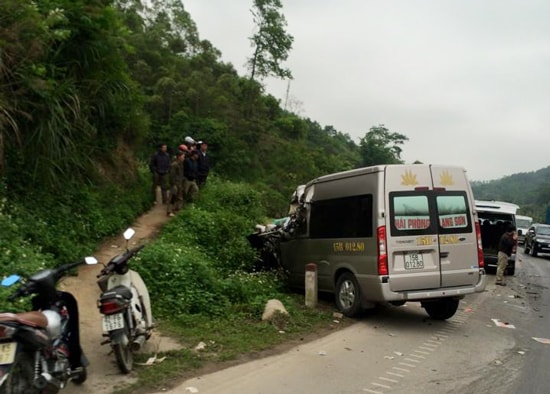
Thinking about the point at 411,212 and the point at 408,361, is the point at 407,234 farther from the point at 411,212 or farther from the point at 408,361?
the point at 408,361

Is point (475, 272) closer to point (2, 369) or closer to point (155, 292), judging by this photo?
point (155, 292)

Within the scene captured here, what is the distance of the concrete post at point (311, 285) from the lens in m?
9.09

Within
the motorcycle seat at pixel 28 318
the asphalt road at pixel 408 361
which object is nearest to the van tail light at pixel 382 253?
the asphalt road at pixel 408 361

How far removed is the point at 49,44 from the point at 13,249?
4681 millimetres

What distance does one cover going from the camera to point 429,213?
822 centimetres

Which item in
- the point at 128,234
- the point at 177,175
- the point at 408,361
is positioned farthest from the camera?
the point at 177,175

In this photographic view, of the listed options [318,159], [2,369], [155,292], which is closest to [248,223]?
[155,292]

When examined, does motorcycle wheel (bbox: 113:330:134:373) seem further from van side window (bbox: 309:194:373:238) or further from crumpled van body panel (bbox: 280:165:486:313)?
van side window (bbox: 309:194:373:238)

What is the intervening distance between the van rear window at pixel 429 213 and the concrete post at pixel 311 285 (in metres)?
1.79

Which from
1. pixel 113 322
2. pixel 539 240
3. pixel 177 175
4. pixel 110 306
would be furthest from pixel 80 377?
pixel 539 240

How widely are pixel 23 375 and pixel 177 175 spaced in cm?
1028

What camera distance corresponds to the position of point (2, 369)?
3.80 m

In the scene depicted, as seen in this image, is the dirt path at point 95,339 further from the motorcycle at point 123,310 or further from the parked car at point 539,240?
the parked car at point 539,240

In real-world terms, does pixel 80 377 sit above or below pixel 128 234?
below
